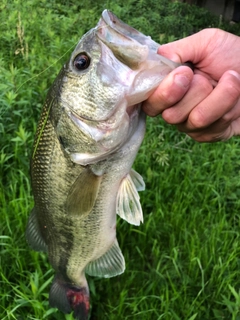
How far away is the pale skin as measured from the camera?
56.8 inches

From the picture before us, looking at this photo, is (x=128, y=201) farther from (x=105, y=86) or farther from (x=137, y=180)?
(x=105, y=86)

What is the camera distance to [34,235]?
80.2 inches

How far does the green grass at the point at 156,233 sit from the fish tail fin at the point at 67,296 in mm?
65

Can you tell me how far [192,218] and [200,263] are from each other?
1.30 feet

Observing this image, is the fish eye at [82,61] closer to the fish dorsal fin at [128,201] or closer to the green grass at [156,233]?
the fish dorsal fin at [128,201]

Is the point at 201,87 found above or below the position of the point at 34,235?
above

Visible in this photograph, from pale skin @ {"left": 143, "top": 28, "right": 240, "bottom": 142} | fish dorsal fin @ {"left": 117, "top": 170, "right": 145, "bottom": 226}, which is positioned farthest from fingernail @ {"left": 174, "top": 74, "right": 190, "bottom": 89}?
fish dorsal fin @ {"left": 117, "top": 170, "right": 145, "bottom": 226}

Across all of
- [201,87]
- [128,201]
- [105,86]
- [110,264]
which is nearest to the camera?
[105,86]

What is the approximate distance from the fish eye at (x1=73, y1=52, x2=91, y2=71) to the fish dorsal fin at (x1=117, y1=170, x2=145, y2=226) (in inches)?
18.9

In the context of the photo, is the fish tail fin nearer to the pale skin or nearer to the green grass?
the green grass

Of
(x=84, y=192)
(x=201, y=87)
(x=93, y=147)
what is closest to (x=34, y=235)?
(x=84, y=192)

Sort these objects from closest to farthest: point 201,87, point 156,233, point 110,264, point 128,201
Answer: point 201,87
point 128,201
point 110,264
point 156,233

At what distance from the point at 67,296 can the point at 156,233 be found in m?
0.83

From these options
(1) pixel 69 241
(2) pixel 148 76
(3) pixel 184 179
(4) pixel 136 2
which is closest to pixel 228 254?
(3) pixel 184 179
